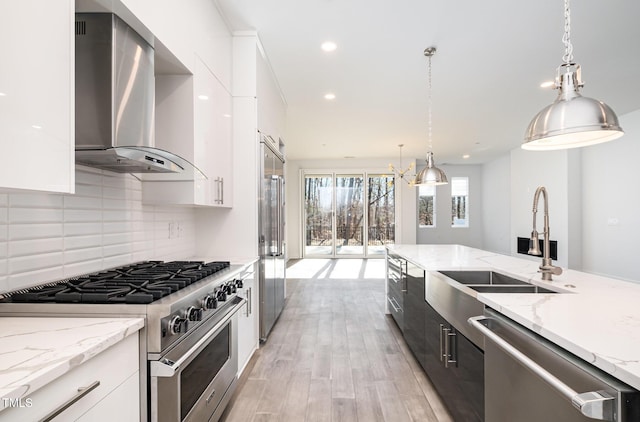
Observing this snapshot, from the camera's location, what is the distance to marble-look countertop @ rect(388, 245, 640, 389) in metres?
0.79

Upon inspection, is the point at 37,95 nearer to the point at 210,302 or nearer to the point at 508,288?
the point at 210,302

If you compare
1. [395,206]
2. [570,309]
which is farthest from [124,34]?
[395,206]

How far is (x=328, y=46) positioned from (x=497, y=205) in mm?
8501

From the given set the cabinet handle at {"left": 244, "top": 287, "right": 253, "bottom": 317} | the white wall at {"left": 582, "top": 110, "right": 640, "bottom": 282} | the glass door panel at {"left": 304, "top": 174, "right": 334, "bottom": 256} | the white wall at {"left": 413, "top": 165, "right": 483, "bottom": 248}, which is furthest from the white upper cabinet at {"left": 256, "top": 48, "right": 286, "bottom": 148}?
the white wall at {"left": 413, "top": 165, "right": 483, "bottom": 248}

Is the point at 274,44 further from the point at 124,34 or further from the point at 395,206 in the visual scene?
the point at 395,206

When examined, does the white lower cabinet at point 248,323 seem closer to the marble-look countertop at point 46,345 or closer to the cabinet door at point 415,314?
the marble-look countertop at point 46,345

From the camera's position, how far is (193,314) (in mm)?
1410

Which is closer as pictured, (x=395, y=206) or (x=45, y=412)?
(x=45, y=412)

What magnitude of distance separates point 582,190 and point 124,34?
795 cm

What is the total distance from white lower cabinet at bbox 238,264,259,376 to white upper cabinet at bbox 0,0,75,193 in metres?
1.49

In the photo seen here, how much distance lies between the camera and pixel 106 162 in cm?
160

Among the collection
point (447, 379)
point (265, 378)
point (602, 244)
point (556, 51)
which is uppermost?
point (556, 51)

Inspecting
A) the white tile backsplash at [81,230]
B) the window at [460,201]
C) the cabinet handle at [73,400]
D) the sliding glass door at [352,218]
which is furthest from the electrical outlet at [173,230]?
the window at [460,201]

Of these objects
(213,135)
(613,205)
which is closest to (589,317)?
(213,135)
